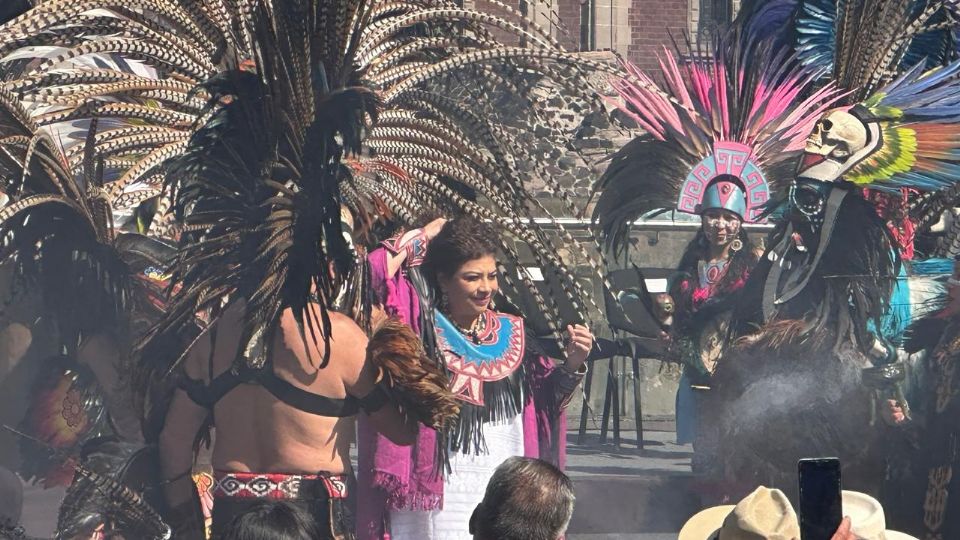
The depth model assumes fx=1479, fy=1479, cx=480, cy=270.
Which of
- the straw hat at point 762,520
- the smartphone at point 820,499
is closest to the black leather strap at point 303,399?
the straw hat at point 762,520

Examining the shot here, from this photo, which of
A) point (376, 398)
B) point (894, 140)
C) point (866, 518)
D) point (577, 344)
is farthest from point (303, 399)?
point (894, 140)

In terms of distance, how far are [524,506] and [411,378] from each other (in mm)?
1799

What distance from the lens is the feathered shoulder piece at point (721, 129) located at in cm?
590

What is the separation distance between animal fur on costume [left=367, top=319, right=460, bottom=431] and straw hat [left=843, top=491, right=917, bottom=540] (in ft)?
4.51

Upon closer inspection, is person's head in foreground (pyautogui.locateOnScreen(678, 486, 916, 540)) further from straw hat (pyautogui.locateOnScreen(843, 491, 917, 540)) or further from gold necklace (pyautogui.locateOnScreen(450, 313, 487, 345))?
gold necklace (pyautogui.locateOnScreen(450, 313, 487, 345))

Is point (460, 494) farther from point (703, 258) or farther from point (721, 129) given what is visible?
point (721, 129)

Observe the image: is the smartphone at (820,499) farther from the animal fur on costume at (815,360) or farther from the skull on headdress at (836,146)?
the skull on headdress at (836,146)

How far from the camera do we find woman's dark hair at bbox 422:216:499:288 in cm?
507

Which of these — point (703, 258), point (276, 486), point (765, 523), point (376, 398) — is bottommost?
point (276, 486)

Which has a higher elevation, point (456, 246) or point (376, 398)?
point (456, 246)

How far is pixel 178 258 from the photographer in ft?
15.6

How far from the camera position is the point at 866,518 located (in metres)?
3.33

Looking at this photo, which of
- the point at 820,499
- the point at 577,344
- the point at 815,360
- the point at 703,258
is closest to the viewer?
the point at 820,499

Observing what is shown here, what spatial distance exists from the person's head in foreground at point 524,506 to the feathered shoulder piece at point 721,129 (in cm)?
319
